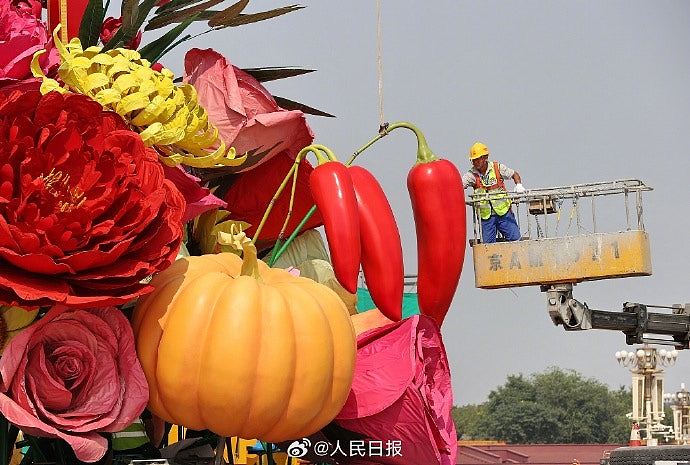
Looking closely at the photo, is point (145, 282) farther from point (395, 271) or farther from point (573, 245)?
point (573, 245)

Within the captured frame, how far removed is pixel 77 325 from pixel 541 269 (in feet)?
16.1

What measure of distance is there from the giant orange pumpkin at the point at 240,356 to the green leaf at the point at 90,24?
0.31m

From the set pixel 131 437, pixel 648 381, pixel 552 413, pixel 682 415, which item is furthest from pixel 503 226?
pixel 552 413

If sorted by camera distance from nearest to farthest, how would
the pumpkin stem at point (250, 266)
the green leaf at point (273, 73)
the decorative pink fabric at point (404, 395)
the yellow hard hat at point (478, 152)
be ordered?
the pumpkin stem at point (250, 266) → the decorative pink fabric at point (404, 395) → the green leaf at point (273, 73) → the yellow hard hat at point (478, 152)

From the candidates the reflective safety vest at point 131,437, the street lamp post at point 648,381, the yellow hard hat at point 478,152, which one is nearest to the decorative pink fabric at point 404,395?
the reflective safety vest at point 131,437

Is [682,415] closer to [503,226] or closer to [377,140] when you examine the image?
[503,226]

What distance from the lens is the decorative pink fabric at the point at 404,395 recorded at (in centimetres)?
148

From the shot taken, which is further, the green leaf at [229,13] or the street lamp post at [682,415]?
the street lamp post at [682,415]

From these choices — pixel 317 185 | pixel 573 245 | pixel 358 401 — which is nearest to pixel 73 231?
pixel 317 185

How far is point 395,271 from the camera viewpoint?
1.42m

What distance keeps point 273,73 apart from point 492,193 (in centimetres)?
389

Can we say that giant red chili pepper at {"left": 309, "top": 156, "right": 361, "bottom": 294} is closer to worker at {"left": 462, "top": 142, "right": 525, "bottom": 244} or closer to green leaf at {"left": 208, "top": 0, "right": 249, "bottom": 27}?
green leaf at {"left": 208, "top": 0, "right": 249, "bottom": 27}

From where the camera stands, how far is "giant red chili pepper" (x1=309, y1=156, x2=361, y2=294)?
1.39 m

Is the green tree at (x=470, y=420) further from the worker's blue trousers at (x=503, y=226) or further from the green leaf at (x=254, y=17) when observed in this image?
the green leaf at (x=254, y=17)
